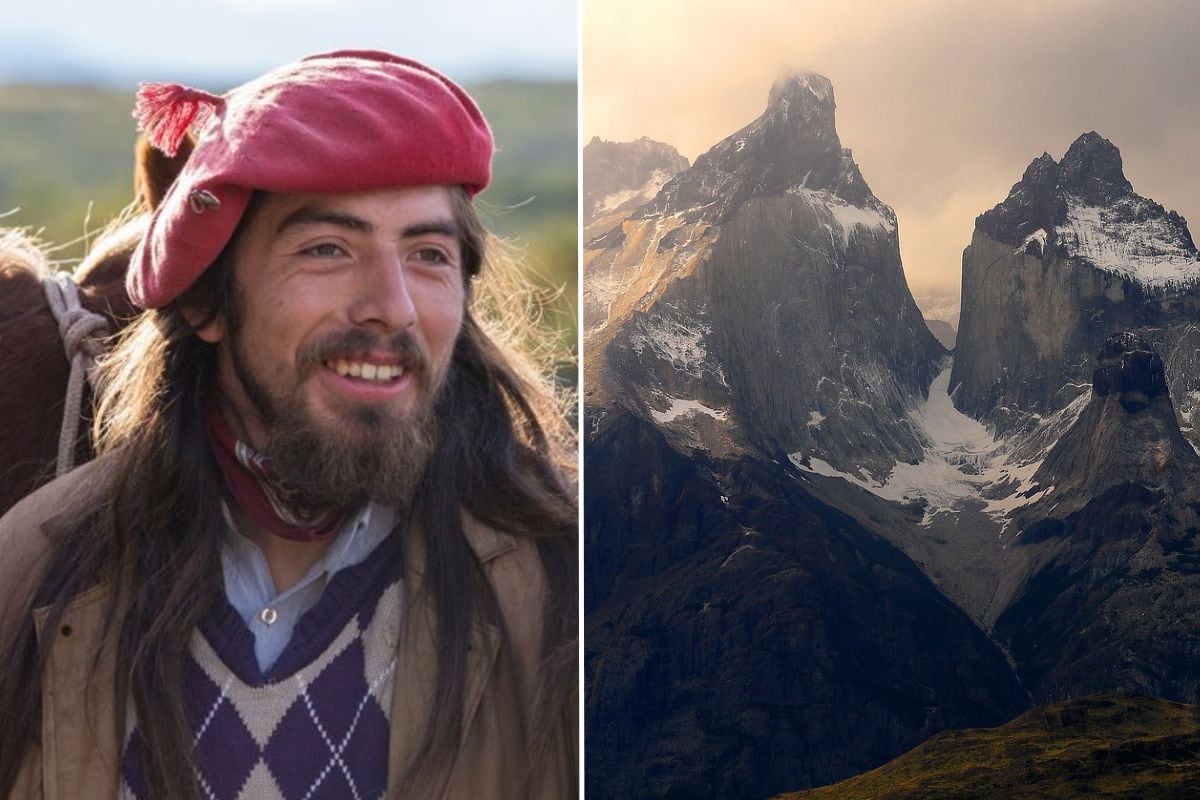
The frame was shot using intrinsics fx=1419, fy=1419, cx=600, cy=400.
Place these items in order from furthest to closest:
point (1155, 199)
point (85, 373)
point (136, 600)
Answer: point (1155, 199) → point (85, 373) → point (136, 600)

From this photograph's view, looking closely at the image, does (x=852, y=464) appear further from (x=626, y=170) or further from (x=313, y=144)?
(x=313, y=144)

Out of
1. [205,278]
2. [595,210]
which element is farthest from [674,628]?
[205,278]

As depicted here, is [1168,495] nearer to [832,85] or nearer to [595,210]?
[832,85]

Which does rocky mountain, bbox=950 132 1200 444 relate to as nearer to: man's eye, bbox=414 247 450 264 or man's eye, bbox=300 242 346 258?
man's eye, bbox=414 247 450 264

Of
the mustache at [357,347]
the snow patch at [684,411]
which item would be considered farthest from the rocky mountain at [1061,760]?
the mustache at [357,347]

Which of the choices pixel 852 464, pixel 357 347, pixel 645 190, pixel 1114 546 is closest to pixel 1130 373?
pixel 1114 546

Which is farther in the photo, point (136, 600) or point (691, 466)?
point (691, 466)

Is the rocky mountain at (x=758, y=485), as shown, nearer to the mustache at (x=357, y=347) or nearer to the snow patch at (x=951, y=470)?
the snow patch at (x=951, y=470)
